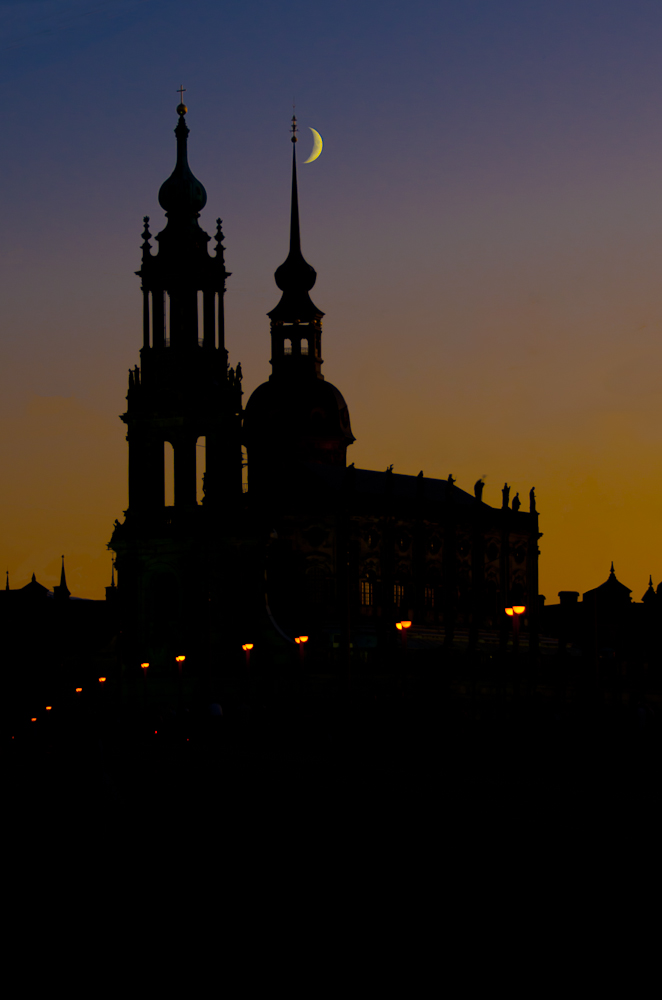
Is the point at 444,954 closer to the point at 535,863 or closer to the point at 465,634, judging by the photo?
the point at 535,863

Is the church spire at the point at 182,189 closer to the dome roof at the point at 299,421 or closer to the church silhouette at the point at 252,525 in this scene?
the church silhouette at the point at 252,525

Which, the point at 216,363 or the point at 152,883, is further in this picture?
the point at 216,363

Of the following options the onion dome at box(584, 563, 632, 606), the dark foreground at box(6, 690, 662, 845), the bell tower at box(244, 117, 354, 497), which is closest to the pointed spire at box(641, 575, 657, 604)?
the onion dome at box(584, 563, 632, 606)

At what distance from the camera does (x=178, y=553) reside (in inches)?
4031

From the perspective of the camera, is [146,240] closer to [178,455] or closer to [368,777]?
[178,455]

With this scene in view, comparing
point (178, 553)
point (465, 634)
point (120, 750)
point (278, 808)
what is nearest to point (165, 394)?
point (178, 553)

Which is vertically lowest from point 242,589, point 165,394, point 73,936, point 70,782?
point 73,936

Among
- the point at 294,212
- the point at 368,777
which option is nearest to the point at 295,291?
the point at 294,212

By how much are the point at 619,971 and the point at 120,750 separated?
41.0 meters

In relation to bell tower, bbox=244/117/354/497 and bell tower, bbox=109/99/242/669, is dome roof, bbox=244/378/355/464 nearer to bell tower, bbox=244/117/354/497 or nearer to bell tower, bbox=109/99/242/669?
bell tower, bbox=244/117/354/497

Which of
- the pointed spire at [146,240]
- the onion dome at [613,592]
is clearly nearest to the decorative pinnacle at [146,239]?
the pointed spire at [146,240]

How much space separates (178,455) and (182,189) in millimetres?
19705

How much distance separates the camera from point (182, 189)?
107 m

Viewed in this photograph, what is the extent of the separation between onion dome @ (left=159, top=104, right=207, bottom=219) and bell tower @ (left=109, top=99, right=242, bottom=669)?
6.08ft
